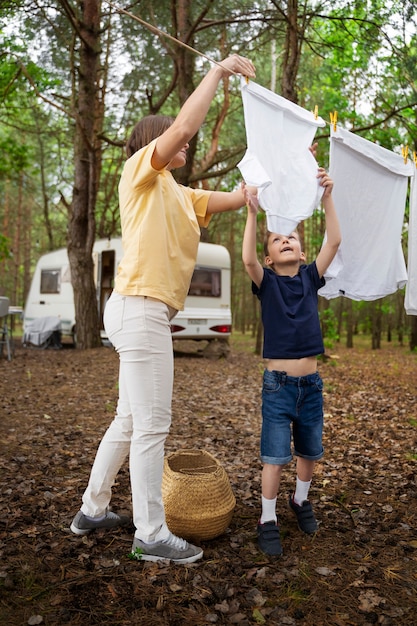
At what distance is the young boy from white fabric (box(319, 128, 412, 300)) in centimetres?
45

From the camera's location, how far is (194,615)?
2109 millimetres

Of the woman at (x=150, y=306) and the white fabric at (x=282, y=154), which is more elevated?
the white fabric at (x=282, y=154)

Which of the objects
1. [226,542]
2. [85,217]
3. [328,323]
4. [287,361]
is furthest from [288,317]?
[328,323]

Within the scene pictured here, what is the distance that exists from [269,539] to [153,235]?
161 centimetres

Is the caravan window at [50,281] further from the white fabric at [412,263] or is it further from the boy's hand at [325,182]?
the boy's hand at [325,182]

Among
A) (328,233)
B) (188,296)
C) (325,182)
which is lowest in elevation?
(188,296)

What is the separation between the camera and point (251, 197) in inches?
104

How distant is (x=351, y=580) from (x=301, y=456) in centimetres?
63

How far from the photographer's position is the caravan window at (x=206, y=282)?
11562mm

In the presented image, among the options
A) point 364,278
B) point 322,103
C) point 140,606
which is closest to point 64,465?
point 140,606

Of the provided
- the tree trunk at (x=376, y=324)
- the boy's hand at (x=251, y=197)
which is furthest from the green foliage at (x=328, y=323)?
the boy's hand at (x=251, y=197)

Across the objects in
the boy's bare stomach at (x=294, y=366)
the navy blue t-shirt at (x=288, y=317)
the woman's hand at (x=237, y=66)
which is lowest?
the boy's bare stomach at (x=294, y=366)

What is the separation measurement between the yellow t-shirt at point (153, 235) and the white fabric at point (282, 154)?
550 millimetres

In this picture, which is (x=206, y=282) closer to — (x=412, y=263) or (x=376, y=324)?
(x=376, y=324)
